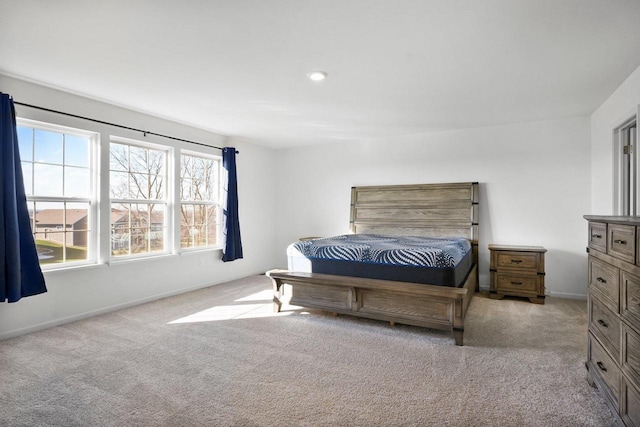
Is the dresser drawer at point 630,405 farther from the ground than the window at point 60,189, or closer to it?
closer to it

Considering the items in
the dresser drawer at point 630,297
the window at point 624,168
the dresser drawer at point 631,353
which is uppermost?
the window at point 624,168

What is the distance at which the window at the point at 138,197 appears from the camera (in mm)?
4012

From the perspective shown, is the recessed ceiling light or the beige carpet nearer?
the beige carpet

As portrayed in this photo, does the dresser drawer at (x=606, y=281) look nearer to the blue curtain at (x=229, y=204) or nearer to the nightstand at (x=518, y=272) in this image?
the nightstand at (x=518, y=272)

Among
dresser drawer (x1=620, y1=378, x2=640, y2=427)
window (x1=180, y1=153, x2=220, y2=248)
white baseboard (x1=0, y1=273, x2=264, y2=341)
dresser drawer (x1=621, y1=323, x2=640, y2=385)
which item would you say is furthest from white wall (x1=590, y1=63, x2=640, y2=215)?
white baseboard (x1=0, y1=273, x2=264, y2=341)

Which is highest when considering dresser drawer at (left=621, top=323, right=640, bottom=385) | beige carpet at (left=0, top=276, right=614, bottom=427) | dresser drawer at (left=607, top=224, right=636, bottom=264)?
dresser drawer at (left=607, top=224, right=636, bottom=264)

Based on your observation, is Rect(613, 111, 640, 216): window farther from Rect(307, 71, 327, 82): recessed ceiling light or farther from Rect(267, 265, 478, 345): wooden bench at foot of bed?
Rect(307, 71, 327, 82): recessed ceiling light

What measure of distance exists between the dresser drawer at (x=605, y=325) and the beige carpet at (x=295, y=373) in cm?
38

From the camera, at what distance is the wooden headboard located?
4.84 m

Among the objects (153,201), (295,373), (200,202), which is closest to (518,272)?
(295,373)

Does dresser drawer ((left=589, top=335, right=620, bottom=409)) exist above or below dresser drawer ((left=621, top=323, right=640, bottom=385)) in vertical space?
below

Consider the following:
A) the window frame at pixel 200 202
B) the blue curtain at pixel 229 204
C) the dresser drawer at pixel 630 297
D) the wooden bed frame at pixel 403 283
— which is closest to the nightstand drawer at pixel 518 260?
the wooden bed frame at pixel 403 283

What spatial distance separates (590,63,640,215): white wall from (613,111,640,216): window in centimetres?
8

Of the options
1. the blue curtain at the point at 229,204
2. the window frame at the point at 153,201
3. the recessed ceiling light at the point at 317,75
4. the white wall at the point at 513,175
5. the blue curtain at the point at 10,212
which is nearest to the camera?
the blue curtain at the point at 10,212
